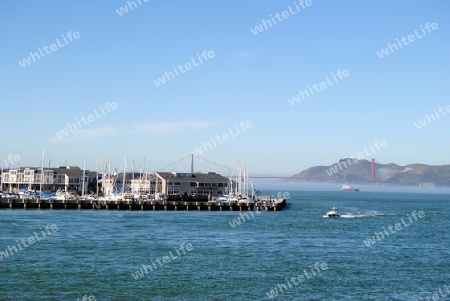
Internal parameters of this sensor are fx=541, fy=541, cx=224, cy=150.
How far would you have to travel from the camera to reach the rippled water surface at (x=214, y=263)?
27.0 m

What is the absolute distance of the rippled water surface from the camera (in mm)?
27000

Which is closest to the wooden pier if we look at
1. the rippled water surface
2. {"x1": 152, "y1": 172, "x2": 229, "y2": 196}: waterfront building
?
the rippled water surface

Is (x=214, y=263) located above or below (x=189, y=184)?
below

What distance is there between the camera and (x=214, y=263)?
34219mm

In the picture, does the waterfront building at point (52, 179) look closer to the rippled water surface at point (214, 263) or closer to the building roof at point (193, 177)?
the building roof at point (193, 177)

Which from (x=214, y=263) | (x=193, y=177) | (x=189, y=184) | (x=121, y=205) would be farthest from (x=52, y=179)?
(x=214, y=263)

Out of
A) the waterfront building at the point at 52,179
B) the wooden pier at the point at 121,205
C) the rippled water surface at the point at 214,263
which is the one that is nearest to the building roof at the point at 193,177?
the waterfront building at the point at 52,179

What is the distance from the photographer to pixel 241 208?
8888 cm

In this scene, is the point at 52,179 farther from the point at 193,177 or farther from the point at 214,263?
the point at 214,263

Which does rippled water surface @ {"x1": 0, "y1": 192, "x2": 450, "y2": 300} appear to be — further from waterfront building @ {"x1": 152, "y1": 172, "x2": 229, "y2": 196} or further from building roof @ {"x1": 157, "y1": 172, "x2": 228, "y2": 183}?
building roof @ {"x1": 157, "y1": 172, "x2": 228, "y2": 183}

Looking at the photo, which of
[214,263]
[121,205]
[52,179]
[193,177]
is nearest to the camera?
[214,263]

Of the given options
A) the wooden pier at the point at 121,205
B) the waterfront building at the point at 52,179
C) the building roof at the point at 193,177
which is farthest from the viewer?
the building roof at the point at 193,177

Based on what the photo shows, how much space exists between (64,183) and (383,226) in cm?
7567

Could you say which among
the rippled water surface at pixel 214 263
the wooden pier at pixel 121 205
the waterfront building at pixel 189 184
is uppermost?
the waterfront building at pixel 189 184
